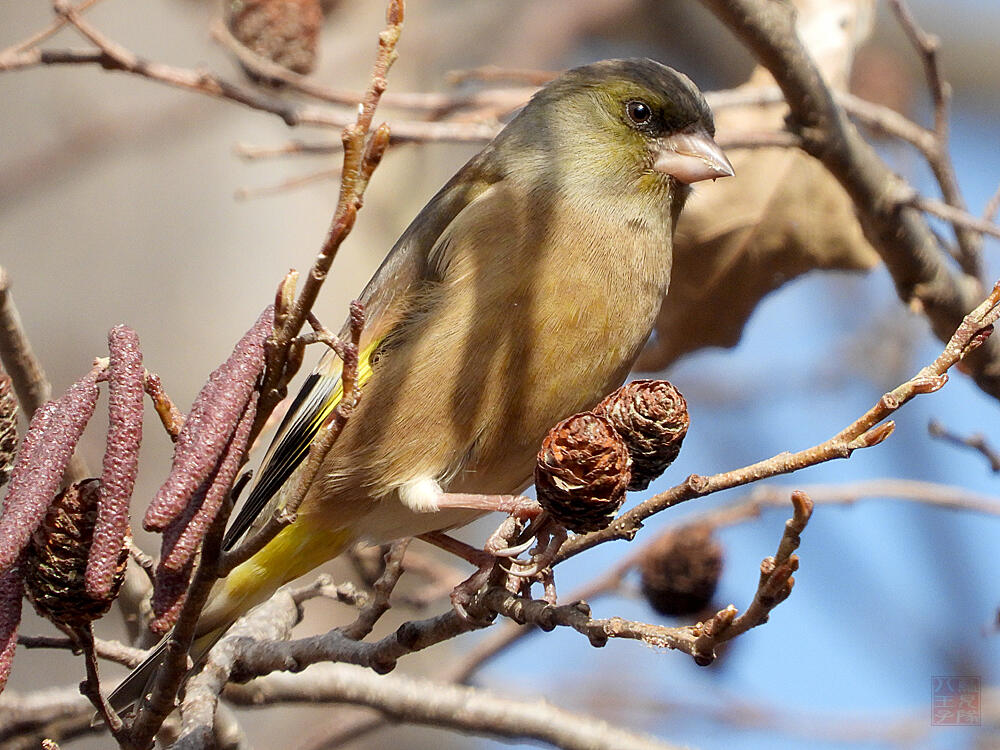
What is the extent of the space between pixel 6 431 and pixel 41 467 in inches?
19.1

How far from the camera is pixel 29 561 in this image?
67.3 inches

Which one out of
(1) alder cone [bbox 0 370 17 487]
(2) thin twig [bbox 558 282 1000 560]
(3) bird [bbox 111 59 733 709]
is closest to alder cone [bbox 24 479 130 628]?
(1) alder cone [bbox 0 370 17 487]

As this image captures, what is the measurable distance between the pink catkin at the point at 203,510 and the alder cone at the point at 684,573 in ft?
6.92

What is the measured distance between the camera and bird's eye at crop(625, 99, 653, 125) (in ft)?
11.2

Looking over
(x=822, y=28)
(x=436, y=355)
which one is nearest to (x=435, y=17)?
(x=822, y=28)

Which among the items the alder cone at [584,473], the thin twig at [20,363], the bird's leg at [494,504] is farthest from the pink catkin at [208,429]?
the thin twig at [20,363]

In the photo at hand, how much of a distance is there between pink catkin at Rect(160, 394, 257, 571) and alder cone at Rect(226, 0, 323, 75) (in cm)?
247

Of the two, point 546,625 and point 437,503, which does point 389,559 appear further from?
point 546,625

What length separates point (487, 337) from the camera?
2896mm

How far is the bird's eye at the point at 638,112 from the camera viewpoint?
3.40 metres

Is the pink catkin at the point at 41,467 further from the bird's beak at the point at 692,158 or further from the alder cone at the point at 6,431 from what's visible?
the bird's beak at the point at 692,158

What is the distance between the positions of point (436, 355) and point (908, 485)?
1.44m

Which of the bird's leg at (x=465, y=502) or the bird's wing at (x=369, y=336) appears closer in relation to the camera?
the bird's leg at (x=465, y=502)

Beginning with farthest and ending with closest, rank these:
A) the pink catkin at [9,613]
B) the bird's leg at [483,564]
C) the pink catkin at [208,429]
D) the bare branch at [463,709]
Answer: the bare branch at [463,709], the bird's leg at [483,564], the pink catkin at [9,613], the pink catkin at [208,429]
